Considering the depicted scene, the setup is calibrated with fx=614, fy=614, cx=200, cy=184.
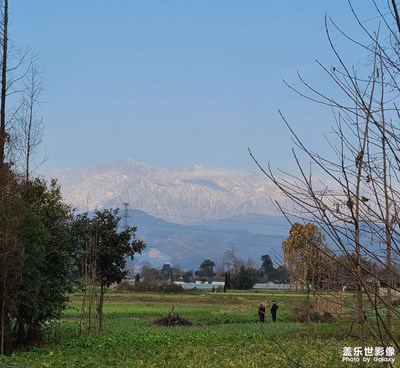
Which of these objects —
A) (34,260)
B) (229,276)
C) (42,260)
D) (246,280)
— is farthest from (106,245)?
(229,276)

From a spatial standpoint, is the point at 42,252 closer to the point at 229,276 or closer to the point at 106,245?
the point at 106,245

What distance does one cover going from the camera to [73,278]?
63.4 feet

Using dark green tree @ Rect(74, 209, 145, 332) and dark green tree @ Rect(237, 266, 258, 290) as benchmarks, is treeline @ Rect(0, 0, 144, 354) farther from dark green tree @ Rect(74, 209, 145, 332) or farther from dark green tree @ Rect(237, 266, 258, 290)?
dark green tree @ Rect(237, 266, 258, 290)

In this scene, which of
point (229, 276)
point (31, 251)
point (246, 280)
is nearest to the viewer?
point (31, 251)

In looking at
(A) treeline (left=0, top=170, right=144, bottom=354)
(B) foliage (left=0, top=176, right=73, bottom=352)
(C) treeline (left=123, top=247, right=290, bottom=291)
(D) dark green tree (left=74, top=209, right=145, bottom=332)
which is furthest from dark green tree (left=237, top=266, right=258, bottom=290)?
(B) foliage (left=0, top=176, right=73, bottom=352)

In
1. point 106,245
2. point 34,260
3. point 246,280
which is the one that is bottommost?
point 246,280

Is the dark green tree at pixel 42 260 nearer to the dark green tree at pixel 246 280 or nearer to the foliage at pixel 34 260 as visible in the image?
the foliage at pixel 34 260

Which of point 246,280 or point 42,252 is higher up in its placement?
point 42,252

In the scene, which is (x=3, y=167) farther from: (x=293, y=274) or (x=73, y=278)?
(x=293, y=274)

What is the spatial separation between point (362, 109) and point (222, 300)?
55089 millimetres

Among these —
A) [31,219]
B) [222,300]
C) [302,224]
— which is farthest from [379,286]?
[222,300]

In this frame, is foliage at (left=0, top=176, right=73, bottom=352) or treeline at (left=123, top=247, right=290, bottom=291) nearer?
foliage at (left=0, top=176, right=73, bottom=352)

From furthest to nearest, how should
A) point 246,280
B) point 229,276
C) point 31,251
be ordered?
1. point 229,276
2. point 246,280
3. point 31,251

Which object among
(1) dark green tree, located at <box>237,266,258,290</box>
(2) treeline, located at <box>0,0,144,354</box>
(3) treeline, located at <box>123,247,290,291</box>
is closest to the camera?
(2) treeline, located at <box>0,0,144,354</box>
